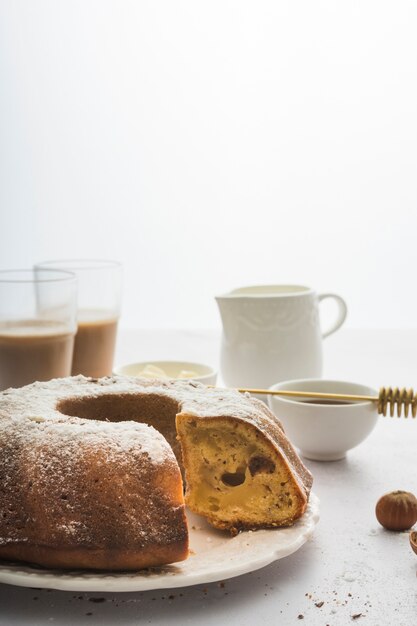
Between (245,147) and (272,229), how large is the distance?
0.40m

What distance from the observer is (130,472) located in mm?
1076

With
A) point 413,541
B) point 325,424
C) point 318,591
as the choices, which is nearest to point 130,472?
point 318,591

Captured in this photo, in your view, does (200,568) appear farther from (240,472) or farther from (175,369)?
(175,369)

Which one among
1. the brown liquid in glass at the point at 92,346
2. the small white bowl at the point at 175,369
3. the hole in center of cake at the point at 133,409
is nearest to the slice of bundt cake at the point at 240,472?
the hole in center of cake at the point at 133,409

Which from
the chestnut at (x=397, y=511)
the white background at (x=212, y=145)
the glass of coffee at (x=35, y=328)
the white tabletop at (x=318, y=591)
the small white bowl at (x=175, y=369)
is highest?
the white background at (x=212, y=145)

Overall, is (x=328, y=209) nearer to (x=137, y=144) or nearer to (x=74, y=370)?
(x=137, y=144)

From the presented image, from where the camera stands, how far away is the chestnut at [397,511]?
1.25m

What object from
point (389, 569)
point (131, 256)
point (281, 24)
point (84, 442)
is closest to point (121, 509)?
point (84, 442)

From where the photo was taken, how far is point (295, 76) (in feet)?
11.7

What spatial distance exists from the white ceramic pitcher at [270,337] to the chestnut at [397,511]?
2.09 ft

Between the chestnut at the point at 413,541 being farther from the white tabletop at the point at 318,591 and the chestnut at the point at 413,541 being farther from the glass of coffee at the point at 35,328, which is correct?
the glass of coffee at the point at 35,328

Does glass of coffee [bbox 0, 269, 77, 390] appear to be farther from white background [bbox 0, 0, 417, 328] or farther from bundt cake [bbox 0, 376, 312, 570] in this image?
white background [bbox 0, 0, 417, 328]

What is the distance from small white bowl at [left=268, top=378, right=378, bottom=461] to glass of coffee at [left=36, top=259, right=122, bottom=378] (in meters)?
0.61

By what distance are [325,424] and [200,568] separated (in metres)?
0.56
